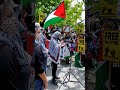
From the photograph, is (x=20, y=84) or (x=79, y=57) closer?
(x=20, y=84)

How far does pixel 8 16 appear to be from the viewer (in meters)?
3.21

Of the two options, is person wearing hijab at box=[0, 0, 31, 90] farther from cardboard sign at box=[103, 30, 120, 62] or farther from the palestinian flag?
the palestinian flag

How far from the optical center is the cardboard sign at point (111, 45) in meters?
3.32

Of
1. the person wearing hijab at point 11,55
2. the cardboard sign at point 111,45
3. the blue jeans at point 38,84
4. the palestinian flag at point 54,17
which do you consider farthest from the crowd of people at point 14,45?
the palestinian flag at point 54,17

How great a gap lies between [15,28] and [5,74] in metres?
0.71

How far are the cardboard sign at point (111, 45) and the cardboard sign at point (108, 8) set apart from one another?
0.64ft

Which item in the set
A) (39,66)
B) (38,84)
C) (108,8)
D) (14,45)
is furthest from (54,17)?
(14,45)

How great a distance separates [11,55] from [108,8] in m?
1.28

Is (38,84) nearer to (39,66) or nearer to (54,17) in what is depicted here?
(39,66)

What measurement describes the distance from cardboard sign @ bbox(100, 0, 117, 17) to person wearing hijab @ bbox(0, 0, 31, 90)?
0.95m

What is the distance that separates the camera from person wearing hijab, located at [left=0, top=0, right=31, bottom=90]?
8.41ft

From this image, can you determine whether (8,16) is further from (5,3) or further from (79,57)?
(79,57)

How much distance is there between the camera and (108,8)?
3402 mm

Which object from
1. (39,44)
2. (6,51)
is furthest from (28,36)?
(39,44)
